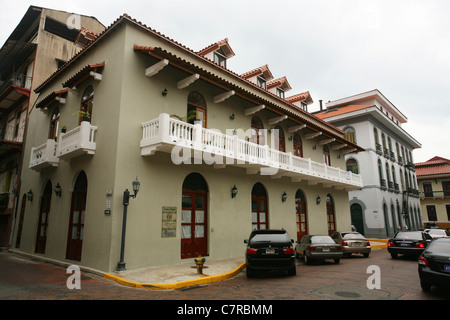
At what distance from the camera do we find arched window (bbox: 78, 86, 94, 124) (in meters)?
13.5

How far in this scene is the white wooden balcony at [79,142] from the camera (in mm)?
12023

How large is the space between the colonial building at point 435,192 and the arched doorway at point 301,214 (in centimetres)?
3190

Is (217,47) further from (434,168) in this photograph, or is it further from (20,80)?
(434,168)

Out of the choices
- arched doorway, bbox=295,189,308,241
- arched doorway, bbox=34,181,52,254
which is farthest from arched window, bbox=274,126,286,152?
arched doorway, bbox=34,181,52,254

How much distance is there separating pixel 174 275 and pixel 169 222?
267 centimetres

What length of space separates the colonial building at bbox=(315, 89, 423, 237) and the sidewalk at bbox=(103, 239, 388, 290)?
22001mm

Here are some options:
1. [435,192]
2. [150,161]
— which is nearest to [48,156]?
[150,161]

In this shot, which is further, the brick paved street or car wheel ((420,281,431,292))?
car wheel ((420,281,431,292))

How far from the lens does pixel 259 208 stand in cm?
1661

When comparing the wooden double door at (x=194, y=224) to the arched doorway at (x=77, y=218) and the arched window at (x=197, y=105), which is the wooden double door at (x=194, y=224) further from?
the arched doorway at (x=77, y=218)

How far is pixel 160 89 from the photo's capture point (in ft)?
41.9

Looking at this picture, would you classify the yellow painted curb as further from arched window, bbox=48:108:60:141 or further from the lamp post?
arched window, bbox=48:108:60:141

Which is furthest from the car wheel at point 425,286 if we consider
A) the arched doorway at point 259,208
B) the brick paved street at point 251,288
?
the arched doorway at point 259,208
